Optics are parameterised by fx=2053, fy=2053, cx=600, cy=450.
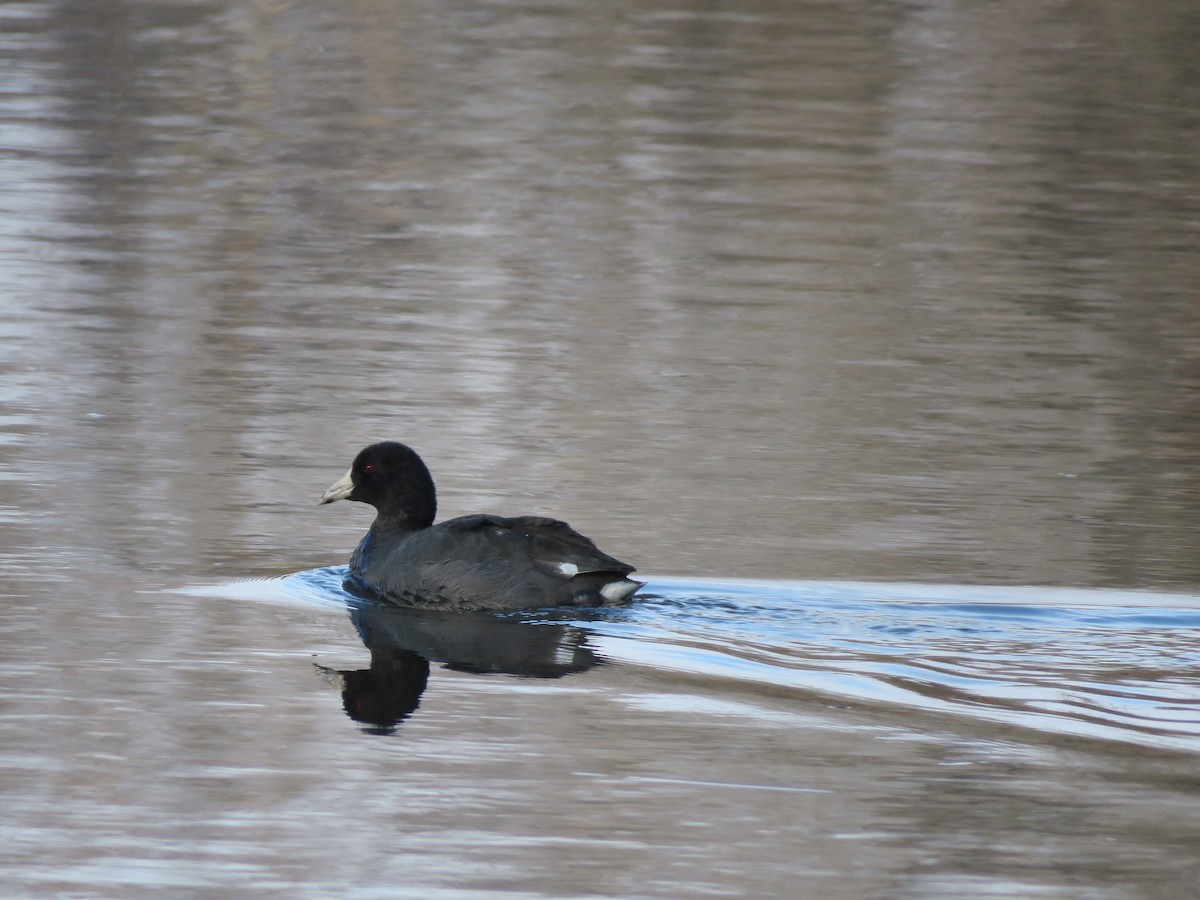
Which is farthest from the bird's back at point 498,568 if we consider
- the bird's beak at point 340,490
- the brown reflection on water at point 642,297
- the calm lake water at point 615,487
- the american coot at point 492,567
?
the brown reflection on water at point 642,297

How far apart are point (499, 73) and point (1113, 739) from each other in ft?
76.9

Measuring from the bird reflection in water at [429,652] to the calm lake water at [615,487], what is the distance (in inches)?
1.4

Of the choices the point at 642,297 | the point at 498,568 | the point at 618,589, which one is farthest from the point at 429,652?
the point at 642,297

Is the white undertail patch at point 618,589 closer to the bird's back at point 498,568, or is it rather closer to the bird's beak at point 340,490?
the bird's back at point 498,568

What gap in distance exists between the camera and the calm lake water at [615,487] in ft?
21.2

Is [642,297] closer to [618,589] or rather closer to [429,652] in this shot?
[618,589]

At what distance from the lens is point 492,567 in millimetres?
9477

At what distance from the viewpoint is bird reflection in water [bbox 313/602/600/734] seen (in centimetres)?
782

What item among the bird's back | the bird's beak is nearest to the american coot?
the bird's back

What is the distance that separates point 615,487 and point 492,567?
1.94m

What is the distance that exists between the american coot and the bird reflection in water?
0.09m

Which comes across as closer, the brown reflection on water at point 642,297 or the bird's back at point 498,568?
the bird's back at point 498,568

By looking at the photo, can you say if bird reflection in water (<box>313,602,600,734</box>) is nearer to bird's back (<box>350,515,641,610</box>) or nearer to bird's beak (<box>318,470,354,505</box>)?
bird's back (<box>350,515,641,610</box>)

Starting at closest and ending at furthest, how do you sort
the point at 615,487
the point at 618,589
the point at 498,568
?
the point at 618,589 → the point at 498,568 → the point at 615,487
